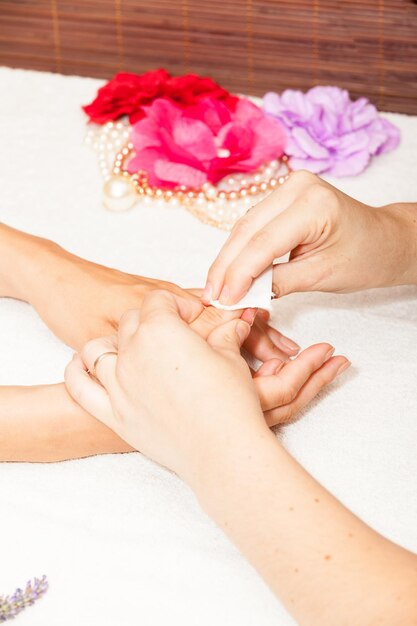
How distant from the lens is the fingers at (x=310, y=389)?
3.87ft

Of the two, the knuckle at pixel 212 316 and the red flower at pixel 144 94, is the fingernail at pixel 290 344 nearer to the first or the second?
the knuckle at pixel 212 316

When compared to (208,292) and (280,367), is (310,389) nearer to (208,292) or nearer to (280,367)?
(280,367)

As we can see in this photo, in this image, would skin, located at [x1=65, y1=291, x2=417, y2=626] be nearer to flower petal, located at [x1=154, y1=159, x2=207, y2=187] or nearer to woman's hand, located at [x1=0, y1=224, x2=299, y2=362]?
woman's hand, located at [x1=0, y1=224, x2=299, y2=362]

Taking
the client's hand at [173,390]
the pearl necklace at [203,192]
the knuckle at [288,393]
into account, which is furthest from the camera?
the pearl necklace at [203,192]

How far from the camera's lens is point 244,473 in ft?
2.97

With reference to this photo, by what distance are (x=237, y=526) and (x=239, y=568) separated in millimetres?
160

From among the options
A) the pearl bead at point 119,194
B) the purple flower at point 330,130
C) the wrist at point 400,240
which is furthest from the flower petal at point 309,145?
the wrist at point 400,240

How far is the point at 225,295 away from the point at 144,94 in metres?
0.81

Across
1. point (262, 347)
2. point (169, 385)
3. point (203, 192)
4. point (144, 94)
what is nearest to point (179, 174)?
point (203, 192)

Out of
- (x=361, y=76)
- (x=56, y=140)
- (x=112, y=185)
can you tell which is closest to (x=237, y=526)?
(x=112, y=185)

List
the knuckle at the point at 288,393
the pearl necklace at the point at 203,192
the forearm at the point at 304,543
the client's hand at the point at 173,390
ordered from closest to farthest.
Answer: the forearm at the point at 304,543
the client's hand at the point at 173,390
the knuckle at the point at 288,393
the pearl necklace at the point at 203,192

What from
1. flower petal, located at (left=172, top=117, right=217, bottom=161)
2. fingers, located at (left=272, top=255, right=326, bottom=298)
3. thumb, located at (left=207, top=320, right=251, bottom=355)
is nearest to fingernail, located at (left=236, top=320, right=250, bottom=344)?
thumb, located at (left=207, top=320, right=251, bottom=355)

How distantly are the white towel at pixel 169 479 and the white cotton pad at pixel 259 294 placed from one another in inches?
7.0

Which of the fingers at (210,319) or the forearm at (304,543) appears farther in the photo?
the fingers at (210,319)
